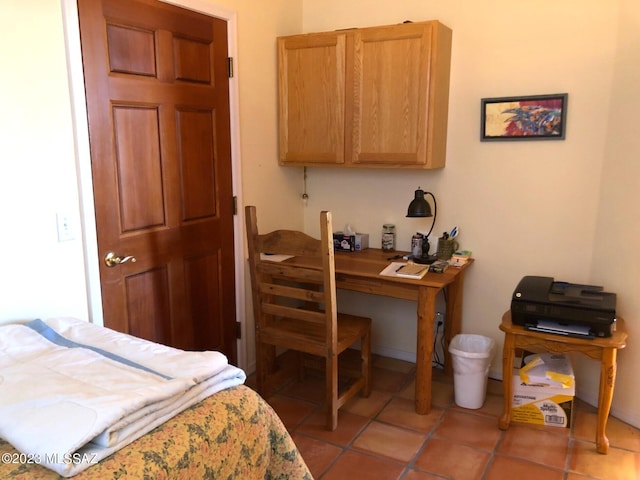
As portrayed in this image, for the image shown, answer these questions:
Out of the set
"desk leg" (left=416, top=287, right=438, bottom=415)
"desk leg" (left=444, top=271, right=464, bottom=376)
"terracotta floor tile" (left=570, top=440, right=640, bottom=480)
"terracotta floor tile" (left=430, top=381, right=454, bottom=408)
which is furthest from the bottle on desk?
"terracotta floor tile" (left=570, top=440, right=640, bottom=480)

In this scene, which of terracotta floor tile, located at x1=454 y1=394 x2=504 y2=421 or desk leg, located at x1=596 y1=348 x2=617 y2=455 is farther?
terracotta floor tile, located at x1=454 y1=394 x2=504 y2=421

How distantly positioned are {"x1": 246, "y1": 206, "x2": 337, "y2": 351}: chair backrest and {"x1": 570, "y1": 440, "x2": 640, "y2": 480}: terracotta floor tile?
1.26 metres

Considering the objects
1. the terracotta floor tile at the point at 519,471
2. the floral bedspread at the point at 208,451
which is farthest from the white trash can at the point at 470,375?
the floral bedspread at the point at 208,451

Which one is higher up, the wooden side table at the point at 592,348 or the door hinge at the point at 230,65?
the door hinge at the point at 230,65

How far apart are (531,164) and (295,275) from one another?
4.73ft

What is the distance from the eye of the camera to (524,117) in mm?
2795

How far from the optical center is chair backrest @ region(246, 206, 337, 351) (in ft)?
8.10

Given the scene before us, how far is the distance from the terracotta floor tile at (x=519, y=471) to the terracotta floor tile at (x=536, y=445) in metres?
0.04

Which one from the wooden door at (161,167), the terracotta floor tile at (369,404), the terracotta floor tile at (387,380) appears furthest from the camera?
the terracotta floor tile at (387,380)

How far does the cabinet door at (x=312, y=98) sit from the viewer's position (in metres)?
2.97

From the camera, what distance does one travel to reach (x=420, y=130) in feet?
9.16

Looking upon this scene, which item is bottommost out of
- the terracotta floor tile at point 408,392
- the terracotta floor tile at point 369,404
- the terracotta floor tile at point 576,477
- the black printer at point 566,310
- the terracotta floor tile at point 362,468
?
the terracotta floor tile at point 362,468

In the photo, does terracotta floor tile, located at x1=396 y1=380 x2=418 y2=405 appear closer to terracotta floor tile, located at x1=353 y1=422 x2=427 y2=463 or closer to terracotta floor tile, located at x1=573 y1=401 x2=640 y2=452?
terracotta floor tile, located at x1=353 y1=422 x2=427 y2=463

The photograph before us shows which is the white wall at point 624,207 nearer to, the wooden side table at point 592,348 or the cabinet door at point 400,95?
the wooden side table at point 592,348
